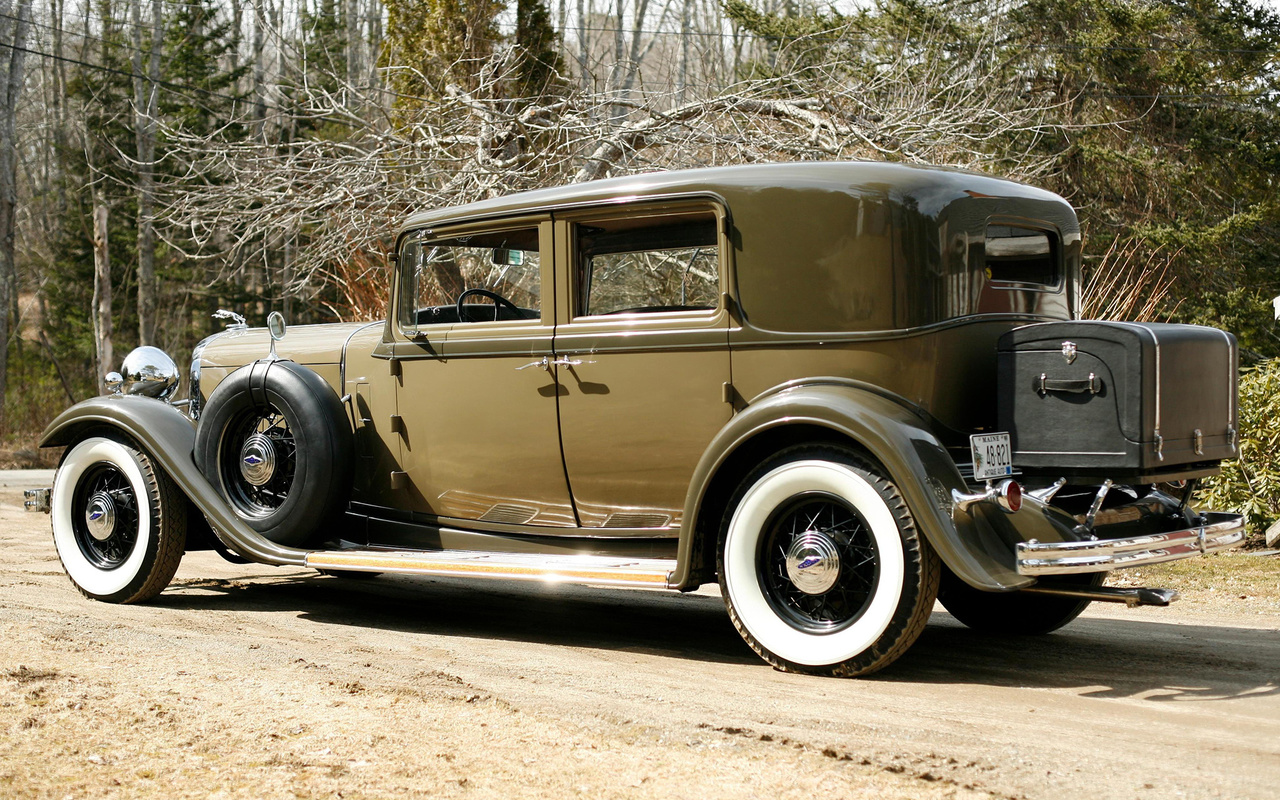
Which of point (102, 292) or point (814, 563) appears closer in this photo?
point (814, 563)

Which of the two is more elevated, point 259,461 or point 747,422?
point 747,422

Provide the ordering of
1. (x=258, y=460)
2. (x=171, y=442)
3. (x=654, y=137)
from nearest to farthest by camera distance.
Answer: (x=258, y=460), (x=171, y=442), (x=654, y=137)

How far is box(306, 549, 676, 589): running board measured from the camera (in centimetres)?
467

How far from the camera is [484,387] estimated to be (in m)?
5.46

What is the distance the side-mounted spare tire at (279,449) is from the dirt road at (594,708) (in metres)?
0.56

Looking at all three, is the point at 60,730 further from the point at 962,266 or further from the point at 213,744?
the point at 962,266

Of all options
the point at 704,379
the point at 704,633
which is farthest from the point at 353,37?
the point at 704,379

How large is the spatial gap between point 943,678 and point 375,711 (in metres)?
2.13

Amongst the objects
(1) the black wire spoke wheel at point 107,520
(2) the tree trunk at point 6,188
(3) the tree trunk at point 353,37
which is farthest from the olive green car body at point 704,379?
(3) the tree trunk at point 353,37

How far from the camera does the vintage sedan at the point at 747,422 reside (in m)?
4.27

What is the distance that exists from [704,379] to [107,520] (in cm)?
346

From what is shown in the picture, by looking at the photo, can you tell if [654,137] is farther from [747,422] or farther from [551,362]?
[747,422]

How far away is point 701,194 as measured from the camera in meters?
4.90

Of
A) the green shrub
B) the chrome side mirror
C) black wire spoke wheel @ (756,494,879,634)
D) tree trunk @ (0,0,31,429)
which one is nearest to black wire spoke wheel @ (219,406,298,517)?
the chrome side mirror
